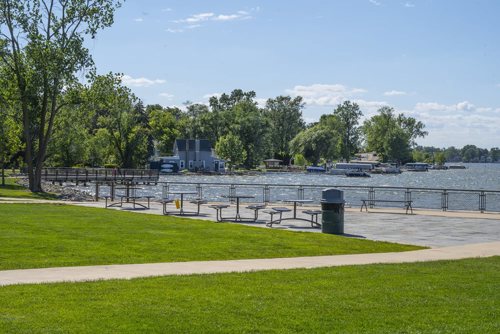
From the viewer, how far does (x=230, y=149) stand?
146 meters

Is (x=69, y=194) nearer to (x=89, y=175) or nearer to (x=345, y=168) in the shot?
(x=89, y=175)

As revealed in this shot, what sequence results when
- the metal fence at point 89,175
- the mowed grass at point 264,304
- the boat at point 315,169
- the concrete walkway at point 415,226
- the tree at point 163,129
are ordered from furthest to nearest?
the boat at point 315,169 < the tree at point 163,129 < the metal fence at point 89,175 < the concrete walkway at point 415,226 < the mowed grass at point 264,304

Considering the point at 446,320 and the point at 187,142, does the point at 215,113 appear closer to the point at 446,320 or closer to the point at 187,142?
the point at 187,142

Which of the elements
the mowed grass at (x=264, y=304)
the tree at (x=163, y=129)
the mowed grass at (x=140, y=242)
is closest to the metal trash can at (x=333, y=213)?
the mowed grass at (x=140, y=242)

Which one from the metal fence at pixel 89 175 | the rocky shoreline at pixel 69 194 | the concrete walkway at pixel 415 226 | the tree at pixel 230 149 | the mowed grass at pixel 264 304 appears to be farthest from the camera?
the tree at pixel 230 149

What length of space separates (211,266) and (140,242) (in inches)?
158

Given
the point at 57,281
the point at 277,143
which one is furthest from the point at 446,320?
the point at 277,143

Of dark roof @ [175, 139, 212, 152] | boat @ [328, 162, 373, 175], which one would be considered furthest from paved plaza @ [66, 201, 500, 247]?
boat @ [328, 162, 373, 175]

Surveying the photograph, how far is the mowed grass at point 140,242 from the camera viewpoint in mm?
15109

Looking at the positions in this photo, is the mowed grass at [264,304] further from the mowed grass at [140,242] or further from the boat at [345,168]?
the boat at [345,168]

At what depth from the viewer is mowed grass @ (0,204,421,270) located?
49.6ft

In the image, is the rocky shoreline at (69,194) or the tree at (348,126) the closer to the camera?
the rocky shoreline at (69,194)

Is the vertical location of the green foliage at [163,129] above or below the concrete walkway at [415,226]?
above

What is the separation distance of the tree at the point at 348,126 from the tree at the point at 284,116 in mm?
12818
